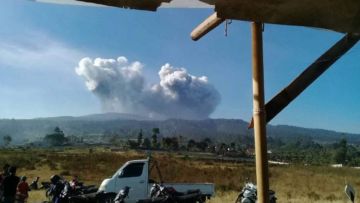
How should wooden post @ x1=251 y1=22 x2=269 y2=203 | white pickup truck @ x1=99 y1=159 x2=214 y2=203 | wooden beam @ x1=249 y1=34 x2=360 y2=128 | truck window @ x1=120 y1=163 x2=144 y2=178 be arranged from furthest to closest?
truck window @ x1=120 y1=163 x2=144 y2=178 → white pickup truck @ x1=99 y1=159 x2=214 y2=203 → wooden beam @ x1=249 y1=34 x2=360 y2=128 → wooden post @ x1=251 y1=22 x2=269 y2=203

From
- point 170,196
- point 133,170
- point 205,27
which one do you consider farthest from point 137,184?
point 205,27

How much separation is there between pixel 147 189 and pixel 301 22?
1396cm

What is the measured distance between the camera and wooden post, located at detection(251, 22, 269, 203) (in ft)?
9.06

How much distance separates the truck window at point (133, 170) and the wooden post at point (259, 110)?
1391 cm

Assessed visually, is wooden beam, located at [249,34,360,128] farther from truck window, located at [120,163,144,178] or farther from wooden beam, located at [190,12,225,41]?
truck window, located at [120,163,144,178]

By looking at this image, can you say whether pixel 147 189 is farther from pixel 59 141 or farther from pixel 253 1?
pixel 59 141

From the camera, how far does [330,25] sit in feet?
9.41

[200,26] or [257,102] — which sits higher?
[200,26]

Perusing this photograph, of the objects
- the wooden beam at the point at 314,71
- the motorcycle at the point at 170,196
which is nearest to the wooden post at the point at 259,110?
the wooden beam at the point at 314,71

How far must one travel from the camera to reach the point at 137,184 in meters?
16.4

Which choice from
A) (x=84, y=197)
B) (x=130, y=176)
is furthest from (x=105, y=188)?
(x=84, y=197)

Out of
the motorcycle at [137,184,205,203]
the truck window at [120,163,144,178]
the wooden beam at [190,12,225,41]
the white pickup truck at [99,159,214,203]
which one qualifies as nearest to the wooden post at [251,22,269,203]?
the wooden beam at [190,12,225,41]

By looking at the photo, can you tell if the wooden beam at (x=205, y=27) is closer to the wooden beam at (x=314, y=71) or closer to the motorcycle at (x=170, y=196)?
the wooden beam at (x=314, y=71)

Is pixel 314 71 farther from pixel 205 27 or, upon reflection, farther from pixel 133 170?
pixel 133 170
